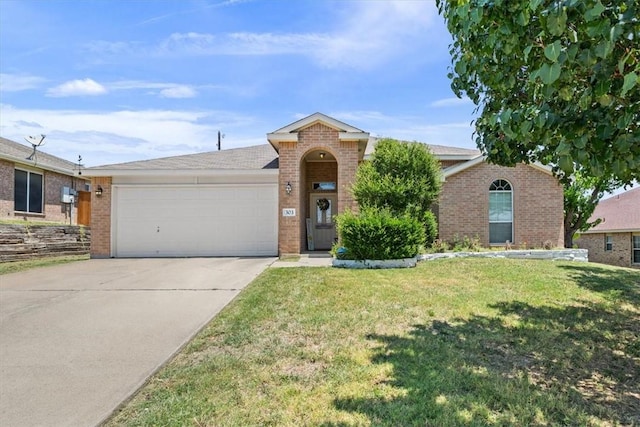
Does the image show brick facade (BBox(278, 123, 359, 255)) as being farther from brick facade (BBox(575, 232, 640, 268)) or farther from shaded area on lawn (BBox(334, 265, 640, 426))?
brick facade (BBox(575, 232, 640, 268))

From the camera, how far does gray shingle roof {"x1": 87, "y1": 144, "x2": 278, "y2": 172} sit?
A: 560 inches

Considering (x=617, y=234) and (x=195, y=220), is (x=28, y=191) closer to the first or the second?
(x=195, y=220)

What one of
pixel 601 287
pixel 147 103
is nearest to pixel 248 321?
pixel 601 287

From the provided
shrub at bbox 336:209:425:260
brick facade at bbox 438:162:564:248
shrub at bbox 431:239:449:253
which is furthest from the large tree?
brick facade at bbox 438:162:564:248

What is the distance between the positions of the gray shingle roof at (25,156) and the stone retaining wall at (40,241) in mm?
2852

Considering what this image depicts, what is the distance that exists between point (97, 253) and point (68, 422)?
12635 millimetres

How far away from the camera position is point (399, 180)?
1225cm

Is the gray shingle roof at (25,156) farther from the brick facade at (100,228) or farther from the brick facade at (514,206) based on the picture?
the brick facade at (514,206)

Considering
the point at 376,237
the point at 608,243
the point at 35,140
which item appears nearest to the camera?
the point at 376,237

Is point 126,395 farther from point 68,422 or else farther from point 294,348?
point 294,348

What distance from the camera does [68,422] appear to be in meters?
3.08

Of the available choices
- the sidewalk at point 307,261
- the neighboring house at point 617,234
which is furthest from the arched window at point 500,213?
the neighboring house at point 617,234

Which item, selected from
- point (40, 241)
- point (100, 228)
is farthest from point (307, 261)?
point (40, 241)

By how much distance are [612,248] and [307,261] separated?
22708 mm
